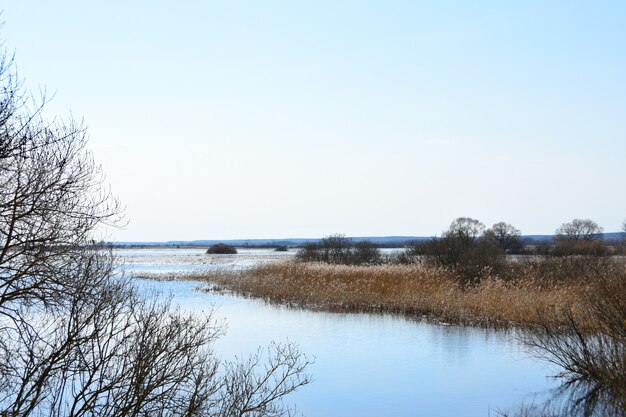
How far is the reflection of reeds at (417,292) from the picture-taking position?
16391 millimetres

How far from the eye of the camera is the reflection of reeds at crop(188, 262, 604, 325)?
16.4 meters

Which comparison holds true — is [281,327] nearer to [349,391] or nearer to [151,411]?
[349,391]

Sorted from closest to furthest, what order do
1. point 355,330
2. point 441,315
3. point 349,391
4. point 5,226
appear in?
point 5,226
point 349,391
point 355,330
point 441,315

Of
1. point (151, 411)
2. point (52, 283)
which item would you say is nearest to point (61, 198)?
point (52, 283)

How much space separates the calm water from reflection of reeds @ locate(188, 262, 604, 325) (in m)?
1.13

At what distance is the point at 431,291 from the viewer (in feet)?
65.3

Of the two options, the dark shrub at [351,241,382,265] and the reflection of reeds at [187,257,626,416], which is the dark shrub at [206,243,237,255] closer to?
the dark shrub at [351,241,382,265]

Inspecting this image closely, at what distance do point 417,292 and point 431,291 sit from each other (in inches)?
16.7

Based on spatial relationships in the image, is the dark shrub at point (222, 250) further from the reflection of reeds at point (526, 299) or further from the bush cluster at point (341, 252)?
the reflection of reeds at point (526, 299)

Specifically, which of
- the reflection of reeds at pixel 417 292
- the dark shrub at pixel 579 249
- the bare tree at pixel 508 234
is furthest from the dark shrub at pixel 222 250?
the reflection of reeds at pixel 417 292

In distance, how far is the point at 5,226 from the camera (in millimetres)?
8102

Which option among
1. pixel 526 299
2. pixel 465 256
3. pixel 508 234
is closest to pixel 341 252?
pixel 465 256

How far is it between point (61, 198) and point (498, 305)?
39.1 ft

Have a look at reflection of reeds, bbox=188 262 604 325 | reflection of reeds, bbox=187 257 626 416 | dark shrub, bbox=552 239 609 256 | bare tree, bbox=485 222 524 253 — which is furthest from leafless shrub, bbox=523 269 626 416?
bare tree, bbox=485 222 524 253
